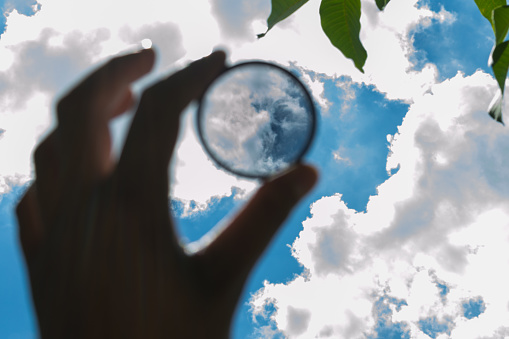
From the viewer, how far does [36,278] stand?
3.36 ft

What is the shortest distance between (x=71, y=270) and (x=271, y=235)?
49cm

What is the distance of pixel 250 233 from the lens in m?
1.09

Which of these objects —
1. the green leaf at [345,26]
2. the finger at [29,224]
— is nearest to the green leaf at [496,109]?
the green leaf at [345,26]

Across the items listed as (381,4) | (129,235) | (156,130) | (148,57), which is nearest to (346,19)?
(381,4)

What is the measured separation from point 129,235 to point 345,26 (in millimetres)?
1500

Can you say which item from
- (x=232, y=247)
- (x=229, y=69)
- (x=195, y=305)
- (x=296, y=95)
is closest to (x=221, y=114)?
(x=229, y=69)

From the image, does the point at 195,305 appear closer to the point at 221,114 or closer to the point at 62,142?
the point at 62,142

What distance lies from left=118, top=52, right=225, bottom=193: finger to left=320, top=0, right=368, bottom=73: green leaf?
0.97 meters

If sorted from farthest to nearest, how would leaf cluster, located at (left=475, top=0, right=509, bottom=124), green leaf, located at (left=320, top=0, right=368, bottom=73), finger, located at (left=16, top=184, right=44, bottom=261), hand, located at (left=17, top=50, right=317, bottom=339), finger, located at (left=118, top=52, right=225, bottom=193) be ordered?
green leaf, located at (left=320, top=0, right=368, bottom=73)
leaf cluster, located at (left=475, top=0, right=509, bottom=124)
finger, located at (left=16, top=184, right=44, bottom=261)
finger, located at (left=118, top=52, right=225, bottom=193)
hand, located at (left=17, top=50, right=317, bottom=339)

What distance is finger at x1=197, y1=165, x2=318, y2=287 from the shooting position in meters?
1.04

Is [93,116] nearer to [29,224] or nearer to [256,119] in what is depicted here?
[29,224]

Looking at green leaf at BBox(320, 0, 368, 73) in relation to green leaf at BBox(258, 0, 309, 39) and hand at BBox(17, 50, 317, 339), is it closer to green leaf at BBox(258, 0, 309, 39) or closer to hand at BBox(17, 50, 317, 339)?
green leaf at BBox(258, 0, 309, 39)

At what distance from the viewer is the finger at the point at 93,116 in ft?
3.57

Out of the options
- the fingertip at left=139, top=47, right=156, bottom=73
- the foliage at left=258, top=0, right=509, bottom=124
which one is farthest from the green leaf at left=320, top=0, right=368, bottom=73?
the fingertip at left=139, top=47, right=156, bottom=73
